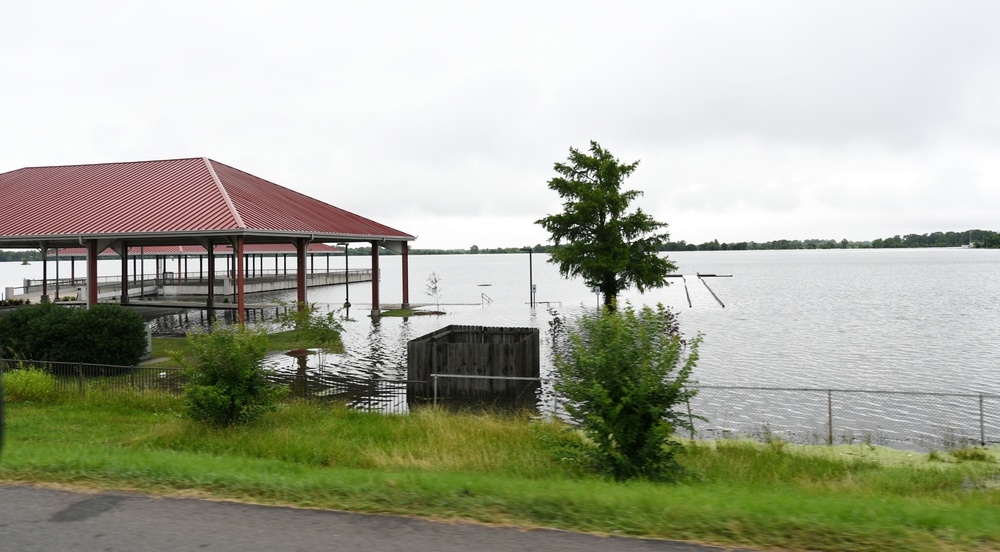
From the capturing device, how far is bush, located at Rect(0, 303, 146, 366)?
66.0ft

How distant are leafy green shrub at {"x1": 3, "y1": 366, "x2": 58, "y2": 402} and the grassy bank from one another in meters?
0.68

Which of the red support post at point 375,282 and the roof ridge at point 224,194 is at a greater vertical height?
the roof ridge at point 224,194

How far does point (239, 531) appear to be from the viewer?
6531 mm

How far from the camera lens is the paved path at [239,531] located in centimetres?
614

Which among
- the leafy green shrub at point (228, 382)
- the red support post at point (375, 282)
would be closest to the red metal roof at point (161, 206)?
the red support post at point (375, 282)

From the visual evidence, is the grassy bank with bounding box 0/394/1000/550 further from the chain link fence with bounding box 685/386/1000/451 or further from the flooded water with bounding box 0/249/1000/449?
the flooded water with bounding box 0/249/1000/449

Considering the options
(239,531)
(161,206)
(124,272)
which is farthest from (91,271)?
(239,531)

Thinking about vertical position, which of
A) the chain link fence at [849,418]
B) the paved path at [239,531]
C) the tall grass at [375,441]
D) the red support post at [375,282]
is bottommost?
the chain link fence at [849,418]

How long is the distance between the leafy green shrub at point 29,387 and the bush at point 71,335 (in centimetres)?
375

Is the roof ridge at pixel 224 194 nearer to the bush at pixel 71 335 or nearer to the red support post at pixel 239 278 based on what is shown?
the red support post at pixel 239 278

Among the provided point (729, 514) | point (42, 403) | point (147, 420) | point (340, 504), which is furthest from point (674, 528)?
point (42, 403)

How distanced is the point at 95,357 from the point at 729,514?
740 inches

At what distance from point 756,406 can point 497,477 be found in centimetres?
1258

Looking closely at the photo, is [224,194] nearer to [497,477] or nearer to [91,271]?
[91,271]
